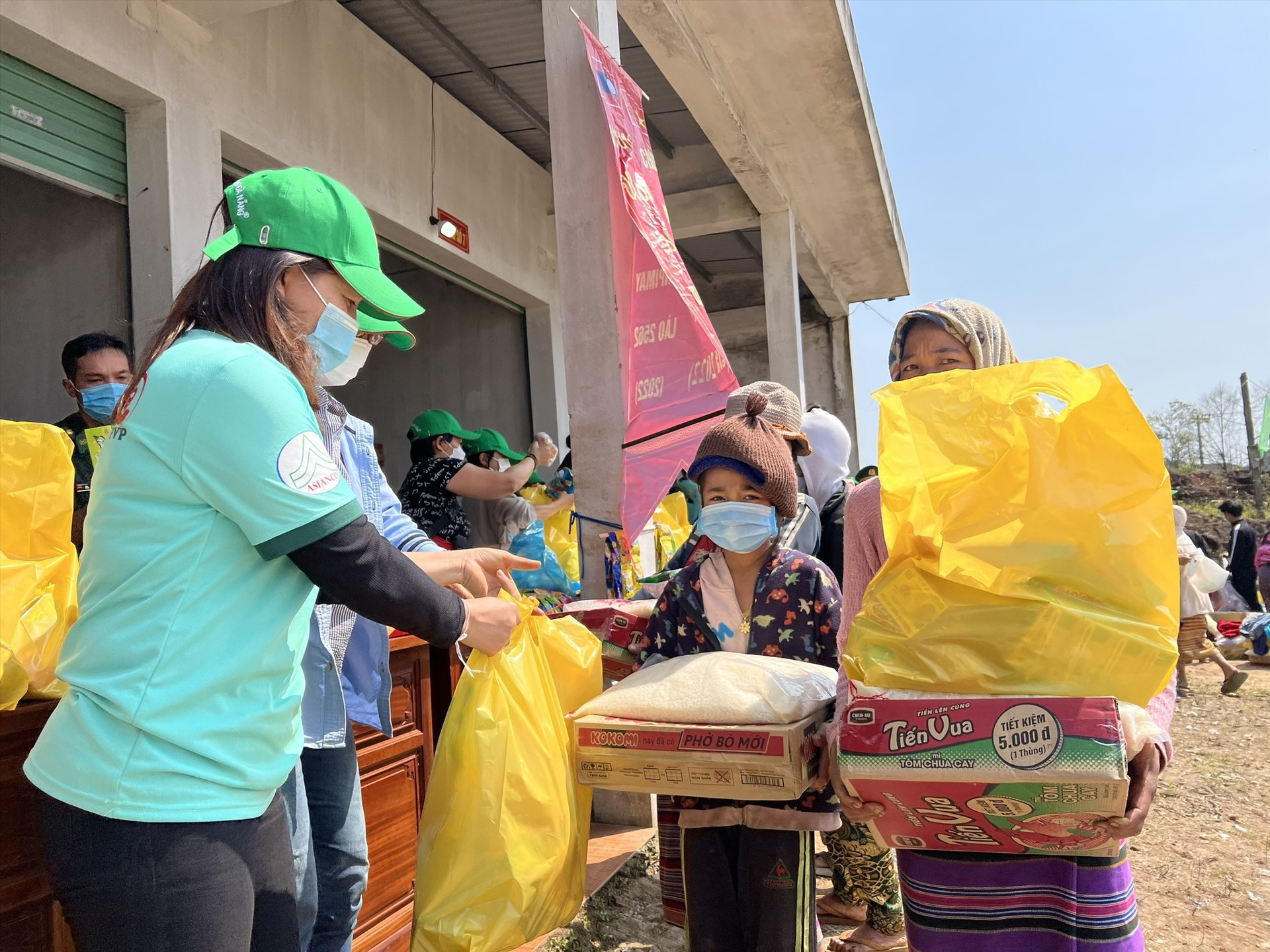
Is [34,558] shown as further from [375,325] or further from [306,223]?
[306,223]

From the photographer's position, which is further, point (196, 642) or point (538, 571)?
point (538, 571)

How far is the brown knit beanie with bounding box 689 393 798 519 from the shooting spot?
235 cm

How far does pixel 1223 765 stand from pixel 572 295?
15.3ft

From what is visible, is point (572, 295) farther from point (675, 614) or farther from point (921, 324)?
point (921, 324)

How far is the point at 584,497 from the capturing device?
3846 mm

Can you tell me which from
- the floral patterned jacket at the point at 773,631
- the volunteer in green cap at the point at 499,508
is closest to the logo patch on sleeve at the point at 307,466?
the floral patterned jacket at the point at 773,631

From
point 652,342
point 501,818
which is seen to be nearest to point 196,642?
point 501,818

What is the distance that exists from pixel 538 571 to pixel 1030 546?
3347 millimetres

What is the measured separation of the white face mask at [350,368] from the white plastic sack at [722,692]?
82 cm

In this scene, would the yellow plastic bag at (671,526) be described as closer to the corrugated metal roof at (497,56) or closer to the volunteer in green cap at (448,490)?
the volunteer in green cap at (448,490)

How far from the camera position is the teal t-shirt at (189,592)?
116 centimetres

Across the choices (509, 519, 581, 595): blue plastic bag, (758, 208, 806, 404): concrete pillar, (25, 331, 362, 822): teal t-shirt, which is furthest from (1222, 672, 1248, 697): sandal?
(25, 331, 362, 822): teal t-shirt

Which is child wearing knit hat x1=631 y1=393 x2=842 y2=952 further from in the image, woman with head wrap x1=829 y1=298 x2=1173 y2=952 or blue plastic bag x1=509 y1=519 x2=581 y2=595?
blue plastic bag x1=509 y1=519 x2=581 y2=595

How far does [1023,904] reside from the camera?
1.54 metres
